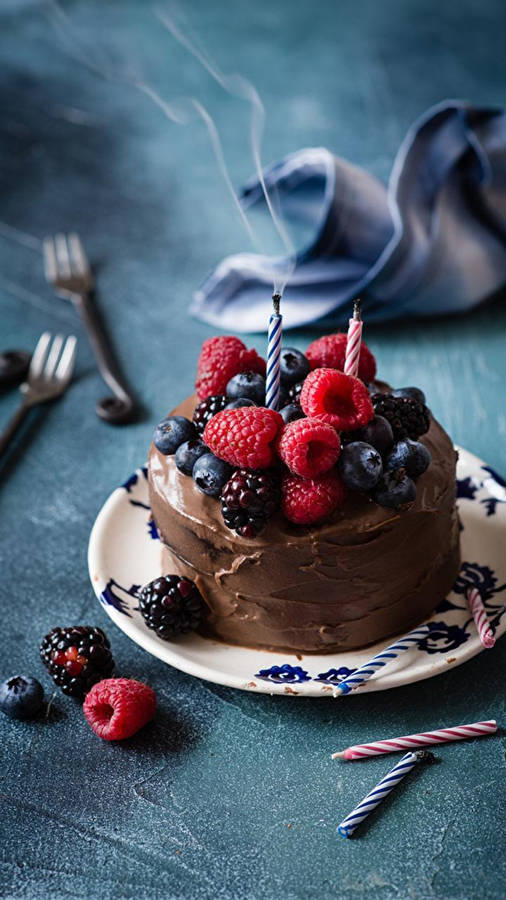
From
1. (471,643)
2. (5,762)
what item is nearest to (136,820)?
(5,762)

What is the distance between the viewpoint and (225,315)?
2938mm

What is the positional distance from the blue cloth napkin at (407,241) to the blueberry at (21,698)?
4.66 feet

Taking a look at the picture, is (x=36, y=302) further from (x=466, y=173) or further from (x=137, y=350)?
(x=466, y=173)

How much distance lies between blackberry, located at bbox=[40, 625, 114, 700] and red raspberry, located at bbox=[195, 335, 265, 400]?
A: 0.52 m

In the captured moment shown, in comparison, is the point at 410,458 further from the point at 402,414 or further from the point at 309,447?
the point at 309,447

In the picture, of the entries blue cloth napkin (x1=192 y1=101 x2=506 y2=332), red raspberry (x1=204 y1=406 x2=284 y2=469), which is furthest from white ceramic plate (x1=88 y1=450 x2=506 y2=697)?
blue cloth napkin (x1=192 y1=101 x2=506 y2=332)

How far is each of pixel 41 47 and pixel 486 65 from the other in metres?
2.07

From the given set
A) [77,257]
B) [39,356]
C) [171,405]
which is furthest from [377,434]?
[77,257]

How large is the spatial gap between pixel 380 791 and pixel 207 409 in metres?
0.74

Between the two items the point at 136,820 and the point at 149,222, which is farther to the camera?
the point at 149,222

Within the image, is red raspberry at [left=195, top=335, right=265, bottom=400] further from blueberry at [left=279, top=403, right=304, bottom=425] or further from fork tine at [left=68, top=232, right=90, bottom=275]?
fork tine at [left=68, top=232, right=90, bottom=275]

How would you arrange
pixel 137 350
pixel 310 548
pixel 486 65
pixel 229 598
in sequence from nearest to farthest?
1. pixel 310 548
2. pixel 229 598
3. pixel 137 350
4. pixel 486 65

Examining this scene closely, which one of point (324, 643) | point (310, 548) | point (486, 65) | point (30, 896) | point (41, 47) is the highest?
point (486, 65)

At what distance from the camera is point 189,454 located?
1.73m
